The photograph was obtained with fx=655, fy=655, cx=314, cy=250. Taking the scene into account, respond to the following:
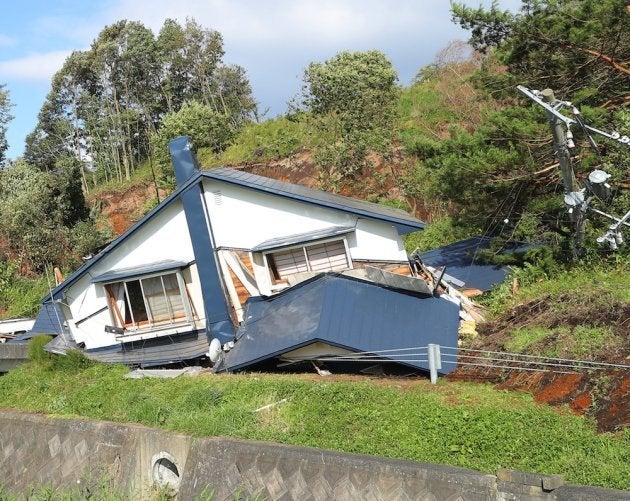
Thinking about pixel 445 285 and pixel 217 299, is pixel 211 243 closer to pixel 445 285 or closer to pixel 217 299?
pixel 217 299

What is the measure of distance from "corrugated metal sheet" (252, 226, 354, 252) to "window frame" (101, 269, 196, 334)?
1926 mm

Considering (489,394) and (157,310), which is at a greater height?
(157,310)

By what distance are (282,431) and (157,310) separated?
20.7ft

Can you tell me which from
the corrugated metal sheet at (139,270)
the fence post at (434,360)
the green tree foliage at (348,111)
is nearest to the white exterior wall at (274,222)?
the corrugated metal sheet at (139,270)

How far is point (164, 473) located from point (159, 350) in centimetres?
466

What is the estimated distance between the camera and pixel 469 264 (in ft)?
59.4

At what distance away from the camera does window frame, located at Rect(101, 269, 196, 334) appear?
14.9m

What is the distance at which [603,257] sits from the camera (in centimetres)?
1420

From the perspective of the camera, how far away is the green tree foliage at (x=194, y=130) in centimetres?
3303

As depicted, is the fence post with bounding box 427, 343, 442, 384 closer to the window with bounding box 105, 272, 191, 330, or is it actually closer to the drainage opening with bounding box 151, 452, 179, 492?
the drainage opening with bounding box 151, 452, 179, 492


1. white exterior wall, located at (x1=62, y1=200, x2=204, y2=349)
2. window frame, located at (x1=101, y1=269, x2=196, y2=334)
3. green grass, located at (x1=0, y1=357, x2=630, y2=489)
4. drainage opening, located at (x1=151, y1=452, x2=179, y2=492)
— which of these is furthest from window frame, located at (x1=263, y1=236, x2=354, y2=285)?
drainage opening, located at (x1=151, y1=452, x2=179, y2=492)

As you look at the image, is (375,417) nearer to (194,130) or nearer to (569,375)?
(569,375)

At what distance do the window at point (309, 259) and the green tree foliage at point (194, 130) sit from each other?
18.5 m

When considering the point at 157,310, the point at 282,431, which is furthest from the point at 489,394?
the point at 157,310
